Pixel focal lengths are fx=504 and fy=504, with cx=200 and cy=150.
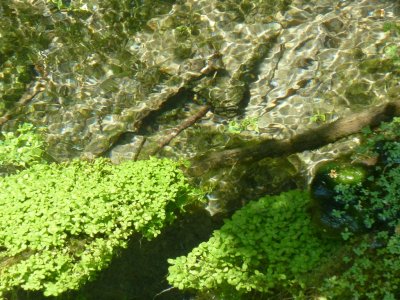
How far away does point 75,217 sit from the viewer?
5.64 m

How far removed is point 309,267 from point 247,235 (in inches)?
28.0

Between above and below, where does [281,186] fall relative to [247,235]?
below

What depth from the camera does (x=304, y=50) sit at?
26.1ft

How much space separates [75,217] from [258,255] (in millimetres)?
2072

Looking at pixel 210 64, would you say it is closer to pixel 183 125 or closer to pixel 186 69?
pixel 186 69

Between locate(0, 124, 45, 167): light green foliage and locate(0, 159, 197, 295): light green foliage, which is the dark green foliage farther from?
locate(0, 124, 45, 167): light green foliage

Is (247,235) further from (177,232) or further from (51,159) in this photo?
(51,159)

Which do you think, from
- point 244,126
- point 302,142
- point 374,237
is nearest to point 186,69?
point 244,126

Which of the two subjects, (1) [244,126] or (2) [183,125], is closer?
(1) [244,126]

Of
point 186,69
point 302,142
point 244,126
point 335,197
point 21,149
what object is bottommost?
point 244,126

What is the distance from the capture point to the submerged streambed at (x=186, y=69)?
24.8 ft

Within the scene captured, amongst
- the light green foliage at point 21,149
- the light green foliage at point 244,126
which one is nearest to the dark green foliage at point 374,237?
the light green foliage at point 244,126

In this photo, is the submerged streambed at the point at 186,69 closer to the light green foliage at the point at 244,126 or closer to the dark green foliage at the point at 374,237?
the light green foliage at the point at 244,126

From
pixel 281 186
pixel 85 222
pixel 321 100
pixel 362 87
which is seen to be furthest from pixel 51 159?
pixel 362 87
